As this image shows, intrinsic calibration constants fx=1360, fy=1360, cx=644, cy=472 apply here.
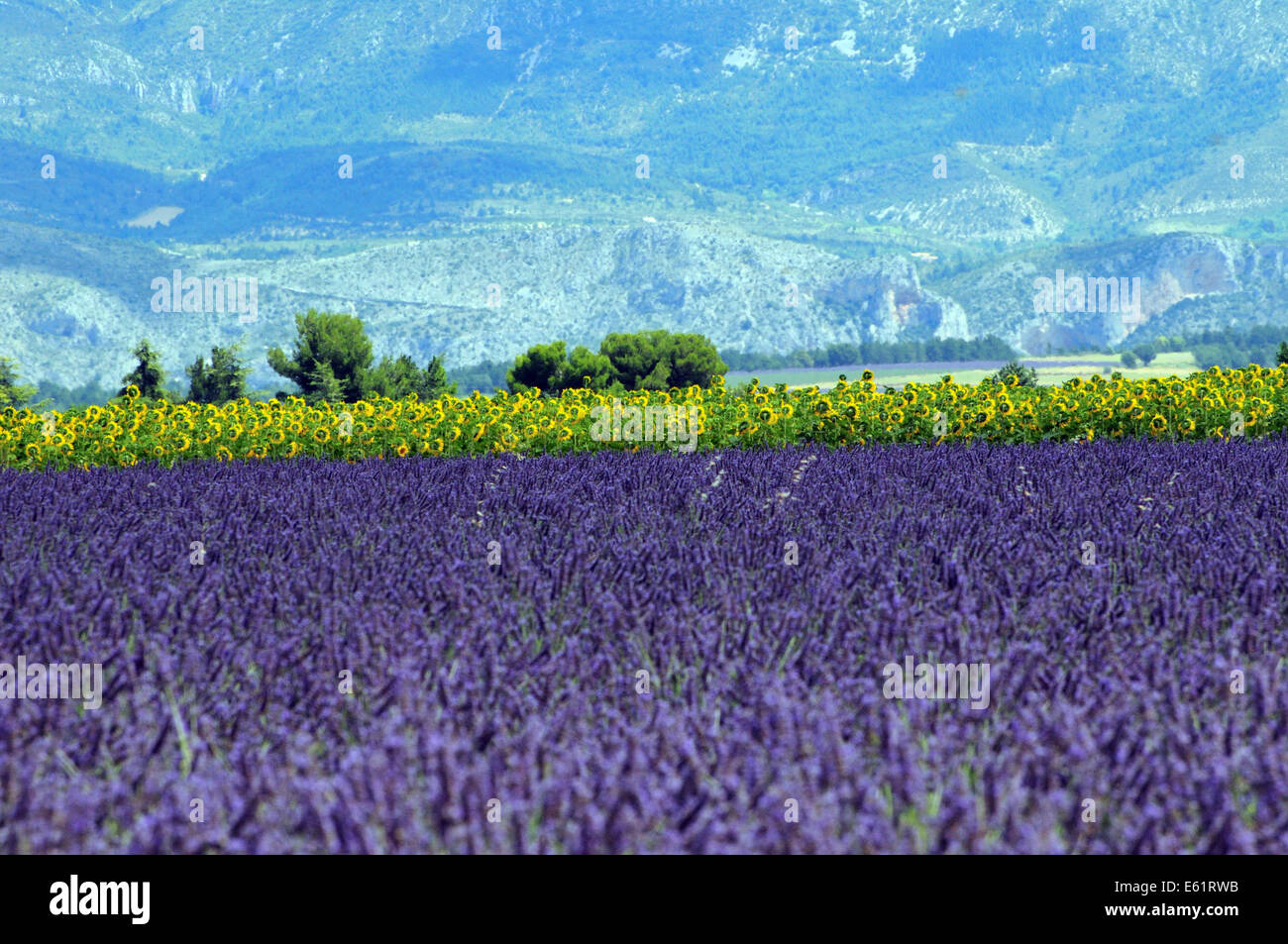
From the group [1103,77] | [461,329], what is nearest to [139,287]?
[461,329]

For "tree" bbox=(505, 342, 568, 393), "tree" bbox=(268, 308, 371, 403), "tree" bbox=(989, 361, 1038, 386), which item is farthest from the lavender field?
"tree" bbox=(505, 342, 568, 393)

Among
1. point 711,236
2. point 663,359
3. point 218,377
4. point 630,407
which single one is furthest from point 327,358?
point 711,236

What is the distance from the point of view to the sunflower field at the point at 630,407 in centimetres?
955

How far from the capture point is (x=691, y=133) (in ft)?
651

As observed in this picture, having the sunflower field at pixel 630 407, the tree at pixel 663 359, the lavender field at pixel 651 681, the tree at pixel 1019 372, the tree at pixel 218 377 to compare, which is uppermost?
the tree at pixel 663 359

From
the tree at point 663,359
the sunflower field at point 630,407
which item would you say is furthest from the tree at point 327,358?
the sunflower field at point 630,407

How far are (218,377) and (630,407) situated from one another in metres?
22.1

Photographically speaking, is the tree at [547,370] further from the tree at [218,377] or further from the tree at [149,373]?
the tree at [149,373]

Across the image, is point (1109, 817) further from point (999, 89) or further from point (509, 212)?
point (999, 89)

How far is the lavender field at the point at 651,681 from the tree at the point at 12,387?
2415 centimetres

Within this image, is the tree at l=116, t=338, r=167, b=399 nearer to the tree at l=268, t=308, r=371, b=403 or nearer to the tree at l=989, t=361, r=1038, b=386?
the tree at l=268, t=308, r=371, b=403

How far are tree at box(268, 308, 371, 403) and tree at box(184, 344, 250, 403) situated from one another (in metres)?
0.78

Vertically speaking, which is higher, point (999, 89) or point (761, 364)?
point (999, 89)
